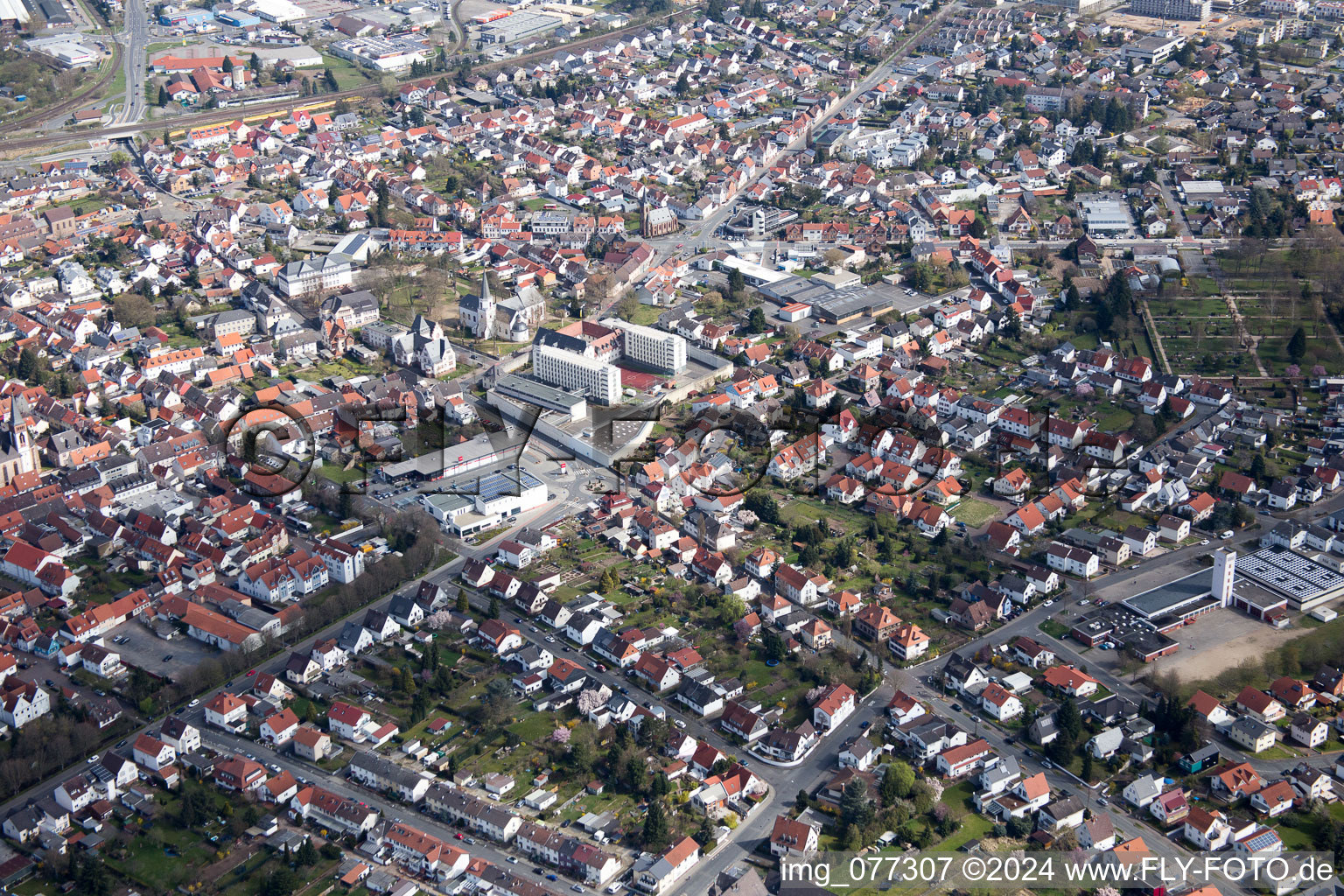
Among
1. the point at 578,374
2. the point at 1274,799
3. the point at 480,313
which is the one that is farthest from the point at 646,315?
the point at 1274,799

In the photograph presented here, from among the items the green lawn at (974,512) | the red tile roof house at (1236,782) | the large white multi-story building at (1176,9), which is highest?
the large white multi-story building at (1176,9)

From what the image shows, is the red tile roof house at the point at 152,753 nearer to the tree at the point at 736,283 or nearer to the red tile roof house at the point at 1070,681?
the red tile roof house at the point at 1070,681

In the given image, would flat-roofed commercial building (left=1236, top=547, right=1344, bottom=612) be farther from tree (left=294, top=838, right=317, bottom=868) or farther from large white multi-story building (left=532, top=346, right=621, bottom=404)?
tree (left=294, top=838, right=317, bottom=868)

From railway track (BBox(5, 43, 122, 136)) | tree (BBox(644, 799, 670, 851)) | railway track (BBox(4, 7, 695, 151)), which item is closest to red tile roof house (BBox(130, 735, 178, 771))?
tree (BBox(644, 799, 670, 851))

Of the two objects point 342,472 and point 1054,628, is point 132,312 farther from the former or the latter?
point 1054,628

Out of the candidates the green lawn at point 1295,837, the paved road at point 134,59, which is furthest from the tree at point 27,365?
the green lawn at point 1295,837

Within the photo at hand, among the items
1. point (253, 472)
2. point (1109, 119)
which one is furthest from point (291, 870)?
point (1109, 119)
